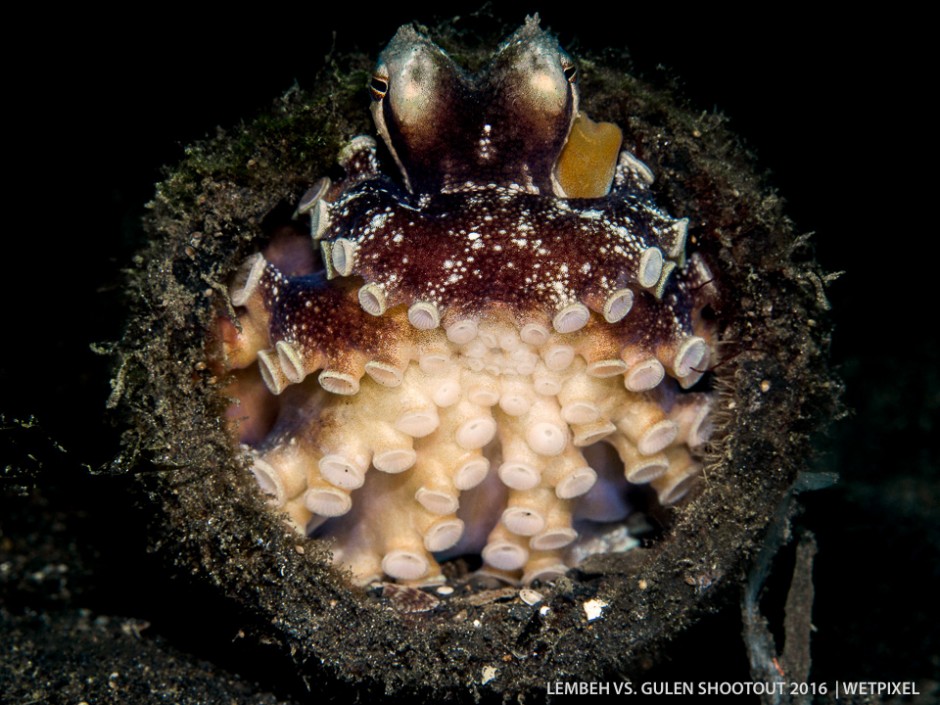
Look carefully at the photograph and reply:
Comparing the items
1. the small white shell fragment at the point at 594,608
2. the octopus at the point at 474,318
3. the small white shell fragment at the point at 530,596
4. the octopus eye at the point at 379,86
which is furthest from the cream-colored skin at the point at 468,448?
the octopus eye at the point at 379,86

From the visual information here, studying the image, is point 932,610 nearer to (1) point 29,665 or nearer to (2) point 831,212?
(2) point 831,212

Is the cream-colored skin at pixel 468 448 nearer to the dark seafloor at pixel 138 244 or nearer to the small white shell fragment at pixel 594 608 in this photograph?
the small white shell fragment at pixel 594 608

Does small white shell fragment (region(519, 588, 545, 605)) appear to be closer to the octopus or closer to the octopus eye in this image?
the octopus

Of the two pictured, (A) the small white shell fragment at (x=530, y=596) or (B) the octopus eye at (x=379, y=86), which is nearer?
(B) the octopus eye at (x=379, y=86)

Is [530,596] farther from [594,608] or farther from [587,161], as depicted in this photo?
[587,161]

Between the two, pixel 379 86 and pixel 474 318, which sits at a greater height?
pixel 379 86

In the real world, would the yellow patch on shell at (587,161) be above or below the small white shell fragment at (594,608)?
above

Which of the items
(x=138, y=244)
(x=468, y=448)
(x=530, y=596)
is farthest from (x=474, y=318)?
(x=138, y=244)
